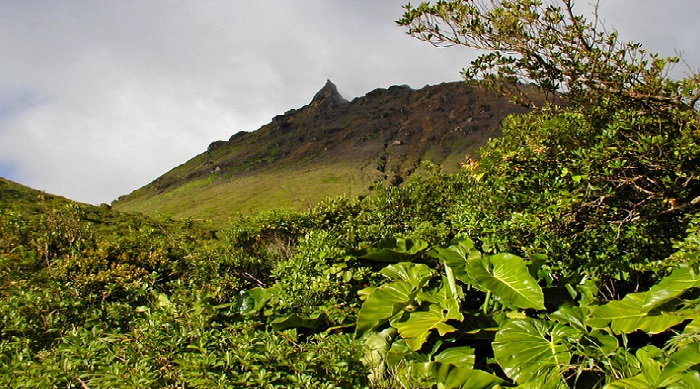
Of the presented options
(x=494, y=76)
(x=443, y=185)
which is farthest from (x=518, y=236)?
(x=443, y=185)

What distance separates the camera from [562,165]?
5.64 meters

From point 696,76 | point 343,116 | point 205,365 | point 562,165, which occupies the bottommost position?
point 205,365

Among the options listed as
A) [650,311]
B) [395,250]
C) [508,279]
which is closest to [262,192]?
[395,250]

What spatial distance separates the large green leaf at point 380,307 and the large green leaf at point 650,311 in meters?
2.11

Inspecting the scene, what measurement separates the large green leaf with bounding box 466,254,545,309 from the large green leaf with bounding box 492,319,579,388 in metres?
0.26

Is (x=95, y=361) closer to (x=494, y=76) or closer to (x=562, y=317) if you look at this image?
(x=562, y=317)

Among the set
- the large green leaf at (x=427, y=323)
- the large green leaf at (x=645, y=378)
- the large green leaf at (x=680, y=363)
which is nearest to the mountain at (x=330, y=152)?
the large green leaf at (x=427, y=323)

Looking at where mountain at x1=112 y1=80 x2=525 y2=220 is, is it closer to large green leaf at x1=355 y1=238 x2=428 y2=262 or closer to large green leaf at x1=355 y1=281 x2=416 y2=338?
large green leaf at x1=355 y1=238 x2=428 y2=262

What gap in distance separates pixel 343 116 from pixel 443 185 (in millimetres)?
129942

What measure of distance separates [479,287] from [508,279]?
0.37 metres

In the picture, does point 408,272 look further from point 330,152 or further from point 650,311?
point 330,152

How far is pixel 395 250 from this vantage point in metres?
6.87

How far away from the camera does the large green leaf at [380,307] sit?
18.3 feet

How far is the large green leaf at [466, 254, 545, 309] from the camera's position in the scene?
5.15 metres
